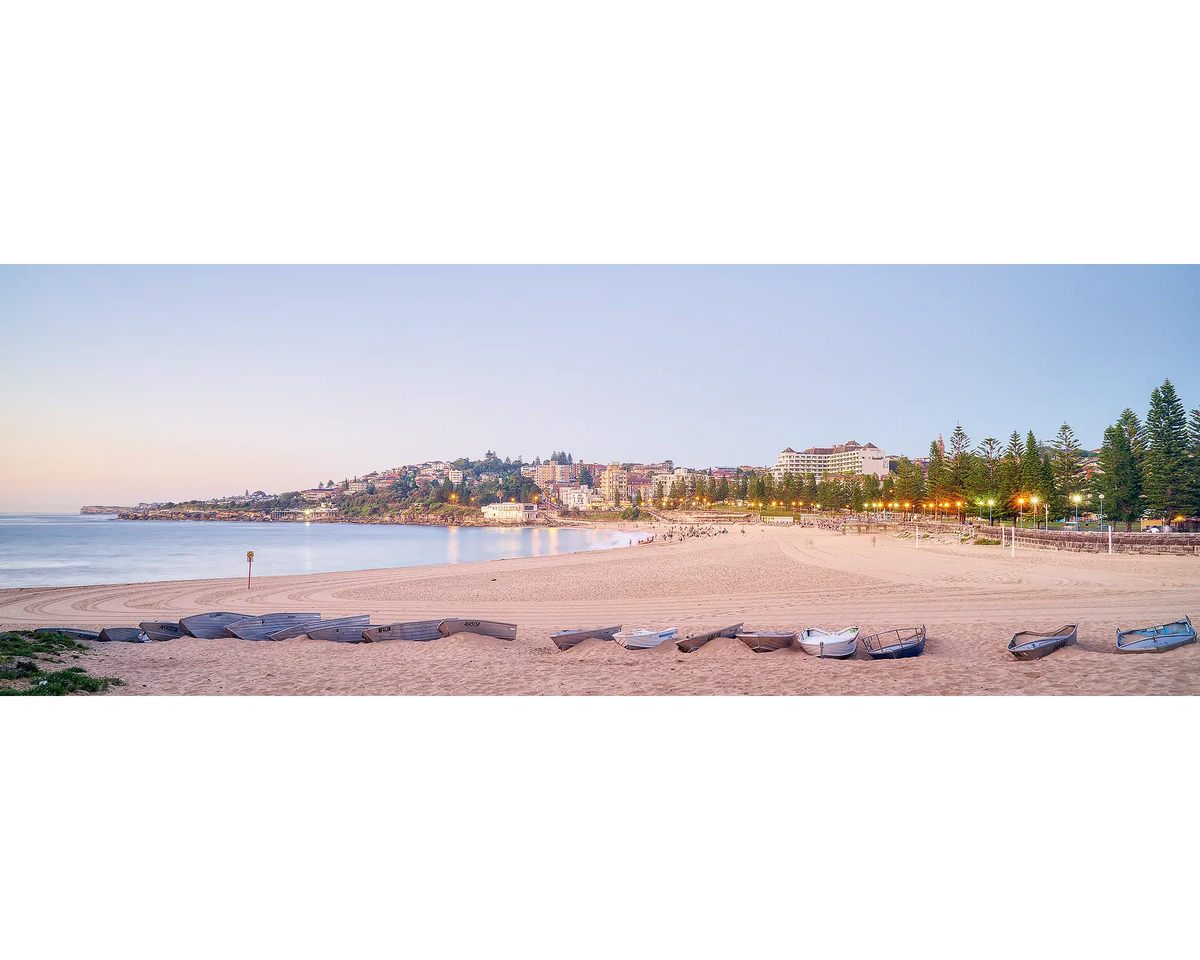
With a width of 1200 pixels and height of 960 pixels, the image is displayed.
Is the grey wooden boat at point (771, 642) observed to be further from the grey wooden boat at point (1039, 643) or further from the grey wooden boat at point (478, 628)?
the grey wooden boat at point (478, 628)

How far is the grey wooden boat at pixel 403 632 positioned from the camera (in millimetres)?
5859

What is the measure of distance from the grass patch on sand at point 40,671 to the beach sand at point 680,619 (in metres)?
0.18

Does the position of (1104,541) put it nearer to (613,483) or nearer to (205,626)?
(205,626)

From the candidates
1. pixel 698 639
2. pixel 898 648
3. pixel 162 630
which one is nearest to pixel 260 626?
pixel 162 630

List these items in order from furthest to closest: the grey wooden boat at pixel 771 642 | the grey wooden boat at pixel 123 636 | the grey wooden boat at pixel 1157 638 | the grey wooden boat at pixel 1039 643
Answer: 1. the grey wooden boat at pixel 123 636
2. the grey wooden boat at pixel 771 642
3. the grey wooden boat at pixel 1157 638
4. the grey wooden boat at pixel 1039 643

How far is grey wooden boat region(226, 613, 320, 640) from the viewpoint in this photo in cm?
613

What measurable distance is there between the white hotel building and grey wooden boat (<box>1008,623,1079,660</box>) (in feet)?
107

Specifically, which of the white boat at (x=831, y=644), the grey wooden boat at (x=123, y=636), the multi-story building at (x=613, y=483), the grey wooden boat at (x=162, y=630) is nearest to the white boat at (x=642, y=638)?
the white boat at (x=831, y=644)

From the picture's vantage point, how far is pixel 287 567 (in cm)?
1848

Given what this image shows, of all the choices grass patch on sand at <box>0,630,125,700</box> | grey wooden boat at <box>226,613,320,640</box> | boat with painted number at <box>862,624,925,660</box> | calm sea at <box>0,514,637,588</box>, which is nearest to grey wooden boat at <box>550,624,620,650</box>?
boat with painted number at <box>862,624,925,660</box>
